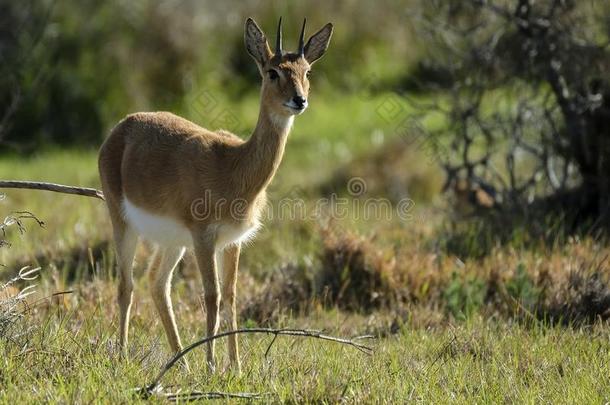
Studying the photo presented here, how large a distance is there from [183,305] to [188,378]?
203cm

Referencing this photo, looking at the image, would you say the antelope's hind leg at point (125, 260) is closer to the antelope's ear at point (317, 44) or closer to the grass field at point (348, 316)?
the grass field at point (348, 316)

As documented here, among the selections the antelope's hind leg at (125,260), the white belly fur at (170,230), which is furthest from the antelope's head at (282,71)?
the antelope's hind leg at (125,260)

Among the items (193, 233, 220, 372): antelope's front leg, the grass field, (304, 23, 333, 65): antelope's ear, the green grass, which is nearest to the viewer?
the green grass

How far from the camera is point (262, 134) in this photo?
6203 mm

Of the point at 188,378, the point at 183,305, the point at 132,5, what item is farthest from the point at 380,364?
the point at 132,5

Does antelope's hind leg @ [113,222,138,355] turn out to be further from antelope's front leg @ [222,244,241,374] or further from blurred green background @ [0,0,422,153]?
blurred green background @ [0,0,422,153]

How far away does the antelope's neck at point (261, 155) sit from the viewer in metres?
6.17

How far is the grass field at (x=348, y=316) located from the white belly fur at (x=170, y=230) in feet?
1.92

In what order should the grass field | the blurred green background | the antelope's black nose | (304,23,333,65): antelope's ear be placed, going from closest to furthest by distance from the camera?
the grass field
the antelope's black nose
(304,23,333,65): antelope's ear
the blurred green background

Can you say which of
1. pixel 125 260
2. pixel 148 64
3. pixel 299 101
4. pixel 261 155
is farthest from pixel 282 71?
pixel 148 64

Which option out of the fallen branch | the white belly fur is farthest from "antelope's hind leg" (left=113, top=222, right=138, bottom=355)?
the fallen branch

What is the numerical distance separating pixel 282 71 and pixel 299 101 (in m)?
0.28

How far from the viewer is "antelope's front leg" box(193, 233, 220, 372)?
6.10 m

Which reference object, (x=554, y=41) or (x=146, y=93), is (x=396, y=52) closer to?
(x=146, y=93)
